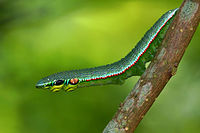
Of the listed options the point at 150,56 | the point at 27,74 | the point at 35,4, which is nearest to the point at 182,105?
the point at 150,56

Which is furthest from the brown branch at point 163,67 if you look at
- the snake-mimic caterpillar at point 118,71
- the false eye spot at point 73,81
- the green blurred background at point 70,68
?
the green blurred background at point 70,68

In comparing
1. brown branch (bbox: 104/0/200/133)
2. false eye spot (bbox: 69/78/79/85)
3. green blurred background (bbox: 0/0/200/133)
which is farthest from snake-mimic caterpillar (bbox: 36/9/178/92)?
green blurred background (bbox: 0/0/200/133)

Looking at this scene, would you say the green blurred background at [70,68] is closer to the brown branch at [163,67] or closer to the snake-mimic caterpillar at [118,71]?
the snake-mimic caterpillar at [118,71]

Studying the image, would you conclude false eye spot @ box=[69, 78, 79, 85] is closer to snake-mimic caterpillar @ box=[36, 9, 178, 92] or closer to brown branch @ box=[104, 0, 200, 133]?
snake-mimic caterpillar @ box=[36, 9, 178, 92]

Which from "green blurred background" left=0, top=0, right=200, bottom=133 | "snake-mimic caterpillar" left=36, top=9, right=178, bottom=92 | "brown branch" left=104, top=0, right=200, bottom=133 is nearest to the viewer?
"brown branch" left=104, top=0, right=200, bottom=133

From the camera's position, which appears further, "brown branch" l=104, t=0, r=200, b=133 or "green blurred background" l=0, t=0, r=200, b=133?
"green blurred background" l=0, t=0, r=200, b=133

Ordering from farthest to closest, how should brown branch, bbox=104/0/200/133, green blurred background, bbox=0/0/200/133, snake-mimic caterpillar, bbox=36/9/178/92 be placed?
green blurred background, bbox=0/0/200/133
snake-mimic caterpillar, bbox=36/9/178/92
brown branch, bbox=104/0/200/133

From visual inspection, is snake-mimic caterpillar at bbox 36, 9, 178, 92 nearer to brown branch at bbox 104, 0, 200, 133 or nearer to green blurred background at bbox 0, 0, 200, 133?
brown branch at bbox 104, 0, 200, 133

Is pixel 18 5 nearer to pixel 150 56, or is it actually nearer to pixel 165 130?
pixel 150 56
